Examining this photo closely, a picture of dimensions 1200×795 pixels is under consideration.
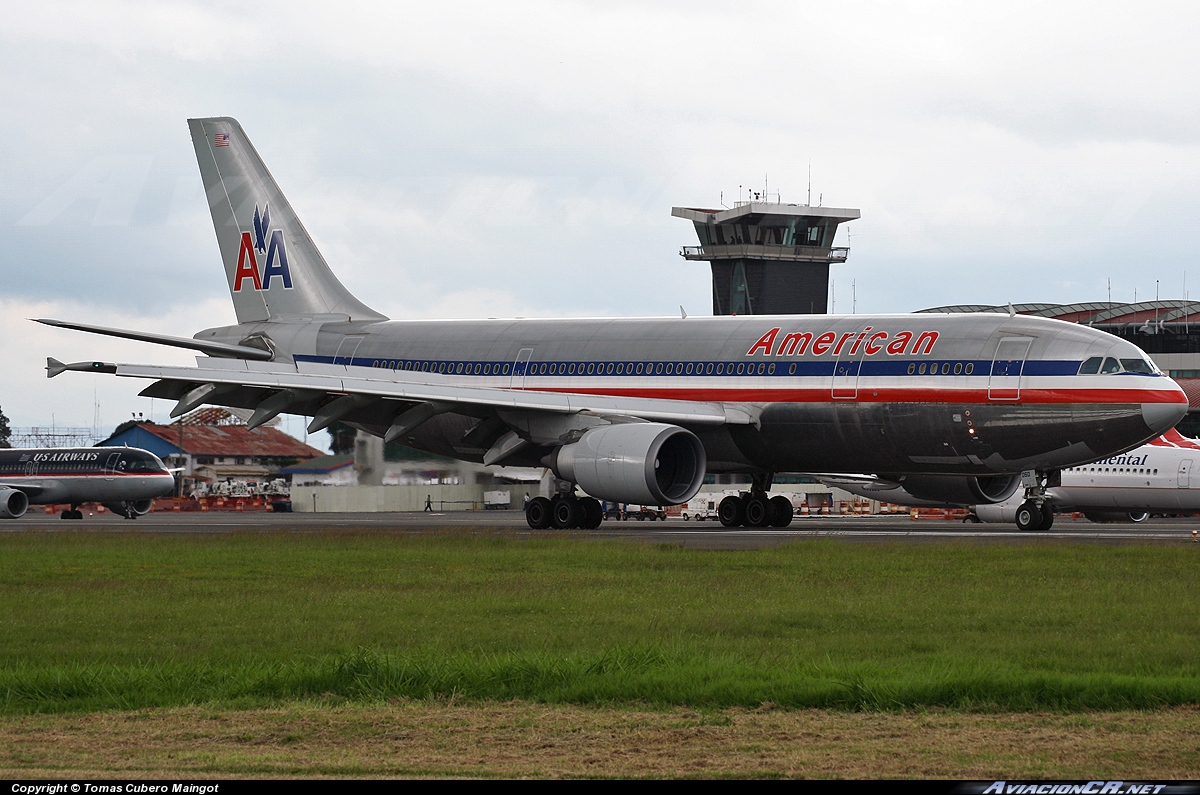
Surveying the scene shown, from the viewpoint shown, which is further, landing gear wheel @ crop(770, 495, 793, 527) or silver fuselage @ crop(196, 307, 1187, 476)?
landing gear wheel @ crop(770, 495, 793, 527)

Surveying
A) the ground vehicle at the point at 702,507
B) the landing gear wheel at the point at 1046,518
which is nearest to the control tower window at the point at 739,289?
the ground vehicle at the point at 702,507

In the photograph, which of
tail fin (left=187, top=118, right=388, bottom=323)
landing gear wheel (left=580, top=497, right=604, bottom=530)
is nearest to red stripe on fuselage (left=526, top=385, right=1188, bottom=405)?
landing gear wheel (left=580, top=497, right=604, bottom=530)

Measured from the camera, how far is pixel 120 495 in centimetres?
5022

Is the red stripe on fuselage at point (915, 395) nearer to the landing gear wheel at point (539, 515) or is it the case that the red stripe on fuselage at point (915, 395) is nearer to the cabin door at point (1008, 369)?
the cabin door at point (1008, 369)

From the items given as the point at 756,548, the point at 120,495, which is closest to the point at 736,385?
the point at 756,548

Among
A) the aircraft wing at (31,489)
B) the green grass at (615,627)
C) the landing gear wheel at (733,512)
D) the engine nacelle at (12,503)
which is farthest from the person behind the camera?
the aircraft wing at (31,489)

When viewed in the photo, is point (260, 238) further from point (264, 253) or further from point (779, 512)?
point (779, 512)

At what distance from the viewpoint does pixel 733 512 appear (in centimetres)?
3178

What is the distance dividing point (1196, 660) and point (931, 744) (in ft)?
11.7

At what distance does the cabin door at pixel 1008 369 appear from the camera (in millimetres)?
25812

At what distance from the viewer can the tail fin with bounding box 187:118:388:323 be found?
36562 mm

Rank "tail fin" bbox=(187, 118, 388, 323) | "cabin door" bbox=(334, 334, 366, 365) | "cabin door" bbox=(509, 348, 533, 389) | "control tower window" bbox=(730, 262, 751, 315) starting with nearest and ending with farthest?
"cabin door" bbox=(509, 348, 533, 389) → "cabin door" bbox=(334, 334, 366, 365) → "tail fin" bbox=(187, 118, 388, 323) → "control tower window" bbox=(730, 262, 751, 315)

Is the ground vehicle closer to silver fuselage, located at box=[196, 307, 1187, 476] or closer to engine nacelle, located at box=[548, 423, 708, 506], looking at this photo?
silver fuselage, located at box=[196, 307, 1187, 476]

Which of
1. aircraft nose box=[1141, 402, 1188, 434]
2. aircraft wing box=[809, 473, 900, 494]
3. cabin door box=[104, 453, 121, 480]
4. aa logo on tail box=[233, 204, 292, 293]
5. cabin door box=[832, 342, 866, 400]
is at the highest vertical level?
aa logo on tail box=[233, 204, 292, 293]
